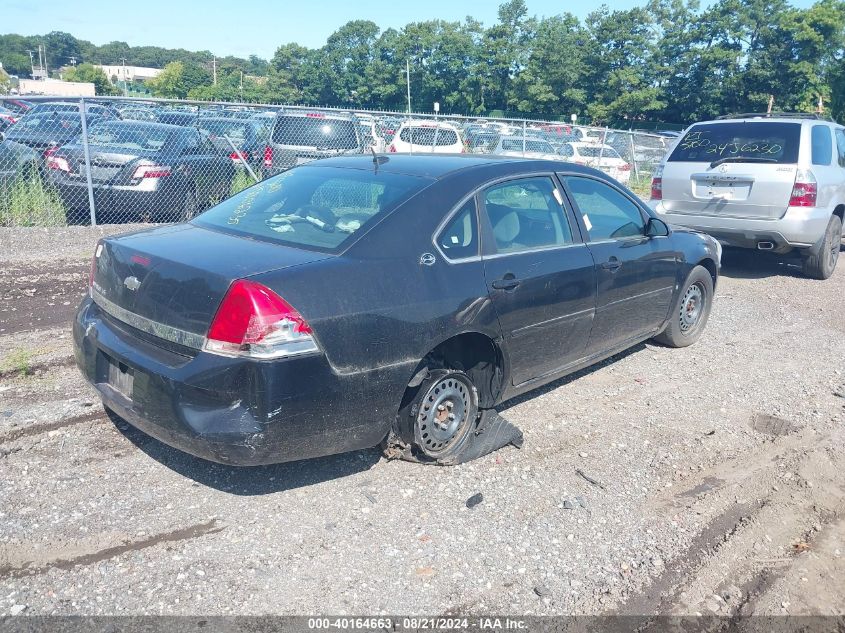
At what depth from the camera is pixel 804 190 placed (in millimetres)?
8500

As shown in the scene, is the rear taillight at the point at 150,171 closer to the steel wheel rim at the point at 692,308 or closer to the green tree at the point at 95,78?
the steel wheel rim at the point at 692,308

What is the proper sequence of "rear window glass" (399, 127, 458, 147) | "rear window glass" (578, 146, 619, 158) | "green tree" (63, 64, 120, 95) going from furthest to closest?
Answer: "green tree" (63, 64, 120, 95) → "rear window glass" (578, 146, 619, 158) → "rear window glass" (399, 127, 458, 147)

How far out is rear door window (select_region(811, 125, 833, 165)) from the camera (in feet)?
29.0

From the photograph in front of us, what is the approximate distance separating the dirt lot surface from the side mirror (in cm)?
118

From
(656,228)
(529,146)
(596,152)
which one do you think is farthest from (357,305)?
(596,152)

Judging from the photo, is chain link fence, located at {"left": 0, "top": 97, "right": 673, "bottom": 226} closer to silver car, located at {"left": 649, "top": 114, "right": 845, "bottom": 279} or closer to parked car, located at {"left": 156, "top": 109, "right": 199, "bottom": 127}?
parked car, located at {"left": 156, "top": 109, "right": 199, "bottom": 127}

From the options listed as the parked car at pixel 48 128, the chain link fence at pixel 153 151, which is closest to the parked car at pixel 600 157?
the chain link fence at pixel 153 151

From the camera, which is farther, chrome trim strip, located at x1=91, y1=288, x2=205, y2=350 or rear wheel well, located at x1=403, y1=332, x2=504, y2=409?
rear wheel well, located at x1=403, y1=332, x2=504, y2=409

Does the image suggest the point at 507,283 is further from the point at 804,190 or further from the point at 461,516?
the point at 804,190

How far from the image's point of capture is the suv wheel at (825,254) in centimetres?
916

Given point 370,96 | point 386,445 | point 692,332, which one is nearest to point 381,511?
point 386,445

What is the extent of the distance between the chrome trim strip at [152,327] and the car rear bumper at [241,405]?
Answer: 0.19 feet

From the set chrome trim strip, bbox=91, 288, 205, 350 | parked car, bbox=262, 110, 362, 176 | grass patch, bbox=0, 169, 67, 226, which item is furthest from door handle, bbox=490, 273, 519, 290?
parked car, bbox=262, 110, 362, 176

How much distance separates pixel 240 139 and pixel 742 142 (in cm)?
829
